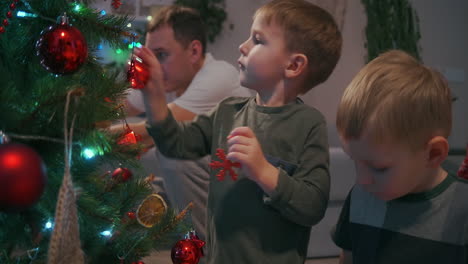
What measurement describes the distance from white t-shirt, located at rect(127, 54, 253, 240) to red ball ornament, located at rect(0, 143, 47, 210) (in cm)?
130

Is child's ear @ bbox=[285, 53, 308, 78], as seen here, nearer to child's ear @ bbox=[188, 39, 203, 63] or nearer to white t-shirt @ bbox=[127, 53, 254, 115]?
white t-shirt @ bbox=[127, 53, 254, 115]

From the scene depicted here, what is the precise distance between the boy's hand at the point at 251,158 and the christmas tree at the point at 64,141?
0.17 meters

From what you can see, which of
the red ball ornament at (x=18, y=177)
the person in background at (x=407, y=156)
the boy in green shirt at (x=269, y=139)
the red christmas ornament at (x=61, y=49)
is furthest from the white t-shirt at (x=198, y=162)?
the red ball ornament at (x=18, y=177)

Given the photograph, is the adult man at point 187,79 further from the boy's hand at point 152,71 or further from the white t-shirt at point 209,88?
the boy's hand at point 152,71

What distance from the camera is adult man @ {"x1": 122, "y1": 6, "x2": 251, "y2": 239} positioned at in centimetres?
198

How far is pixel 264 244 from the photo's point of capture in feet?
3.73

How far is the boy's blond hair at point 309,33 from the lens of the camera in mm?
1222

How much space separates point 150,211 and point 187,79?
121 cm

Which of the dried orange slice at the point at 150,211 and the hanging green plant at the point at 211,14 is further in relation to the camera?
the hanging green plant at the point at 211,14

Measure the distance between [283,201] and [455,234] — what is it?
32cm

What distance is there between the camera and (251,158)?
1020 millimetres

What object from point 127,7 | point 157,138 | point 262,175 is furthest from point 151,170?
point 262,175

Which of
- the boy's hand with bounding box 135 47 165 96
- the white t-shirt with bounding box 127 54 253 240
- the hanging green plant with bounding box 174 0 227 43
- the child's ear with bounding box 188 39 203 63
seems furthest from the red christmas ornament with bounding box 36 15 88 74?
the hanging green plant with bounding box 174 0 227 43

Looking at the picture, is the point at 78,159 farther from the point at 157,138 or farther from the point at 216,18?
the point at 216,18
